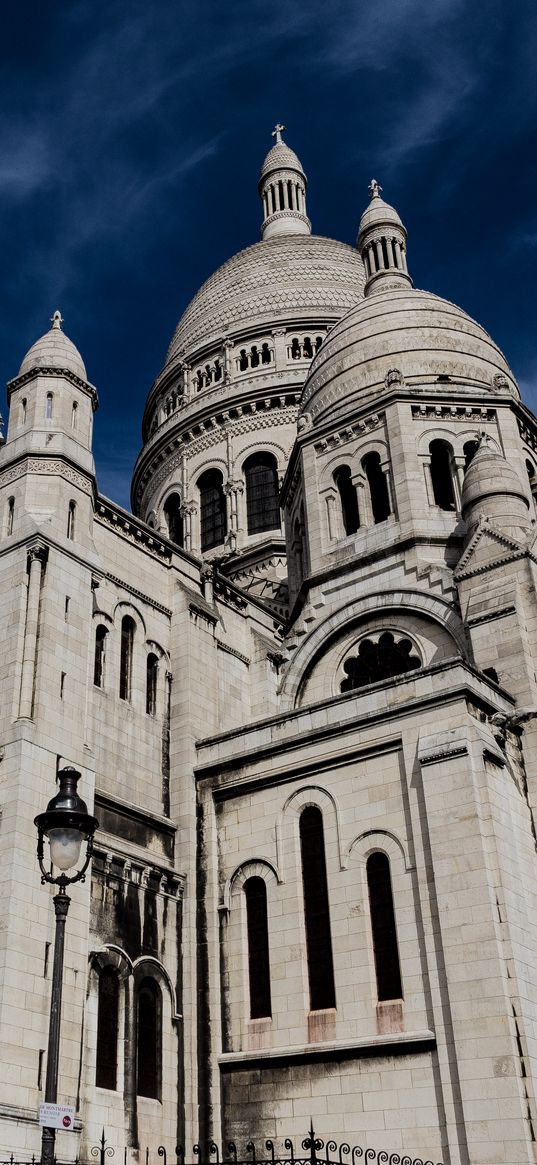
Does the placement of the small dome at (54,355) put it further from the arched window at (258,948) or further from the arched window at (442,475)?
the arched window at (258,948)

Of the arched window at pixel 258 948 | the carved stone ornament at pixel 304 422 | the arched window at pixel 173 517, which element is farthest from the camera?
the arched window at pixel 173 517

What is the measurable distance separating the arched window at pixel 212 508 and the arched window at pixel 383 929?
82.7ft

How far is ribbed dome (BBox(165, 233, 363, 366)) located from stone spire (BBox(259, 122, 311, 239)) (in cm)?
749

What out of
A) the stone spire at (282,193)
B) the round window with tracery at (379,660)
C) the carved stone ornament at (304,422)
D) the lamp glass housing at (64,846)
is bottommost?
the lamp glass housing at (64,846)

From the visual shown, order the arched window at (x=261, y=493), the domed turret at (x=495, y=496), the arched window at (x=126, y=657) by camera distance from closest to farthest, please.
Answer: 1. the arched window at (x=126, y=657)
2. the domed turret at (x=495, y=496)
3. the arched window at (x=261, y=493)

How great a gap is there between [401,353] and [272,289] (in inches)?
747

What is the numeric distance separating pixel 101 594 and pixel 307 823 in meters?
7.38

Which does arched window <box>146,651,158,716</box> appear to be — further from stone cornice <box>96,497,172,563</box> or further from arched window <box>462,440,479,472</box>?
arched window <box>462,440,479,472</box>

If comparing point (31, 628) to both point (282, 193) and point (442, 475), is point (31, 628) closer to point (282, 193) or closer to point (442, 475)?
point (442, 475)

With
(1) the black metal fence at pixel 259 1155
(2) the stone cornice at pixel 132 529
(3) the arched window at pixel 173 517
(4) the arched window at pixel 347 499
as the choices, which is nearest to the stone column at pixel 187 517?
(3) the arched window at pixel 173 517

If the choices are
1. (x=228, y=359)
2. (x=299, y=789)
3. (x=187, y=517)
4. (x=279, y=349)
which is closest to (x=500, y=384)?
(x=299, y=789)

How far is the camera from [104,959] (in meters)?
23.0

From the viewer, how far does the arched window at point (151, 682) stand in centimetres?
2811

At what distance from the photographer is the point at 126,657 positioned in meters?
27.9
